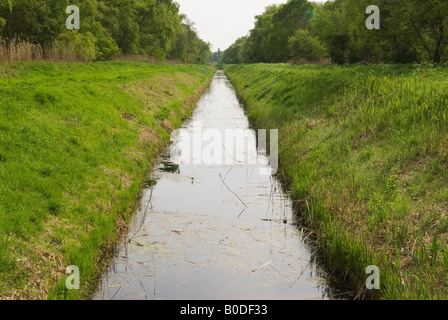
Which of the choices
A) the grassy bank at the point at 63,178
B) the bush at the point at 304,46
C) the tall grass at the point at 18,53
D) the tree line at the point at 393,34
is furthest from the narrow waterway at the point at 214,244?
the bush at the point at 304,46

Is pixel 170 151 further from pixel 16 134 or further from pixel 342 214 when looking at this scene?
pixel 342 214

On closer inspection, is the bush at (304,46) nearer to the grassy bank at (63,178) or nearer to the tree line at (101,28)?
the tree line at (101,28)

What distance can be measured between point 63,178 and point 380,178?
7.81m

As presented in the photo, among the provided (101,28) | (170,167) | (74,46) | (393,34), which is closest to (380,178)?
(170,167)

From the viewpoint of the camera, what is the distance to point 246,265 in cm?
804

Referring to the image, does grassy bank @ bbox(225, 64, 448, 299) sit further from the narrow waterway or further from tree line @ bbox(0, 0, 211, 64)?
tree line @ bbox(0, 0, 211, 64)

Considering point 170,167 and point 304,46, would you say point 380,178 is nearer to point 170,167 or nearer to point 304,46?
point 170,167

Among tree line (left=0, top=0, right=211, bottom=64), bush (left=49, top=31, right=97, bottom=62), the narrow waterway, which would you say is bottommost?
the narrow waterway

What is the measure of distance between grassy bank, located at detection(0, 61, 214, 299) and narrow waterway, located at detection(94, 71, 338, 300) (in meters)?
0.67

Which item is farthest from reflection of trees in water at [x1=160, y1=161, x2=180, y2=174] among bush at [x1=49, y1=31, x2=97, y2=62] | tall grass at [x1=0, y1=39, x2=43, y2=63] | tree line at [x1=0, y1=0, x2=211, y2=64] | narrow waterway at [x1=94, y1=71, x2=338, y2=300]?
bush at [x1=49, y1=31, x2=97, y2=62]

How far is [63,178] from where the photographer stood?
31.1ft

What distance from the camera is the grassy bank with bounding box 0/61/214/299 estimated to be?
648 centimetres

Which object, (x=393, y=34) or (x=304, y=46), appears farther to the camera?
(x=304, y=46)
